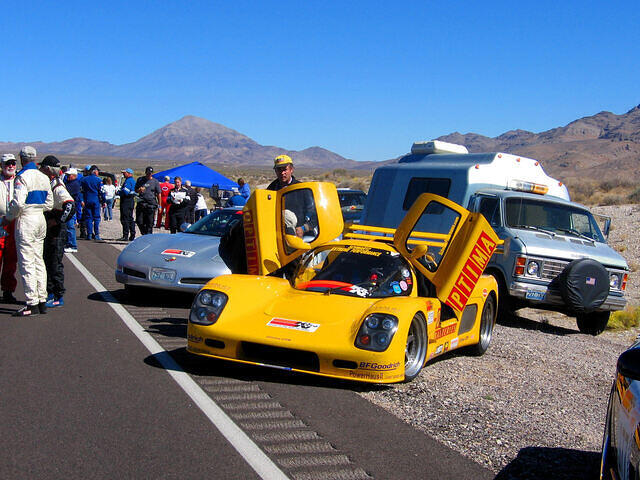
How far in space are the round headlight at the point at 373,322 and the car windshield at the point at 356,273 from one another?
0.73 meters

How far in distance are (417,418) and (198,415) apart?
167 cm

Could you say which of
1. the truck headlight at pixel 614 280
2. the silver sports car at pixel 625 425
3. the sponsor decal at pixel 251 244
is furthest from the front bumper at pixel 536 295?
the silver sports car at pixel 625 425

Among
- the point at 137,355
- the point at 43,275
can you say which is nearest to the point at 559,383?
the point at 137,355

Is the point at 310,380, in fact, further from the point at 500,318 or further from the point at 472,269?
the point at 500,318

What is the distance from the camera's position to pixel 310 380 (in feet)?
21.7

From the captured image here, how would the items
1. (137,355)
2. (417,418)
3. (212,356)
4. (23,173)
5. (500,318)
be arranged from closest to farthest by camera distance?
(417,418), (212,356), (137,355), (23,173), (500,318)

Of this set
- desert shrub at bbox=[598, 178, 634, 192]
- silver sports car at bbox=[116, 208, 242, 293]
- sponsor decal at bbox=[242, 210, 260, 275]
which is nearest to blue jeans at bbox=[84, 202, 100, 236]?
silver sports car at bbox=[116, 208, 242, 293]

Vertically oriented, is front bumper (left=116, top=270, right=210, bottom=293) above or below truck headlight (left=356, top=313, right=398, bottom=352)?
below

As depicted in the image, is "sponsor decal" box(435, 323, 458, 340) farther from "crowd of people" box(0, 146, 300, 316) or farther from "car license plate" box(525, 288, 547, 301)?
"car license plate" box(525, 288, 547, 301)

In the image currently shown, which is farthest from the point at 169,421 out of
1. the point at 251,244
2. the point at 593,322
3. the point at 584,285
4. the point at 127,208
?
the point at 127,208

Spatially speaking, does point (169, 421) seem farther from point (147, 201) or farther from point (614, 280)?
point (147, 201)

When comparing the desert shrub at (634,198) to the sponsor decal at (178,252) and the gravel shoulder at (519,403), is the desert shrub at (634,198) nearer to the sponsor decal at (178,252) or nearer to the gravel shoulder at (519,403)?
the gravel shoulder at (519,403)

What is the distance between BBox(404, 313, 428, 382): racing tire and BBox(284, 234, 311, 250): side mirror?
67.7 inches

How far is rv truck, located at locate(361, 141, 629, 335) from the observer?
10664mm
